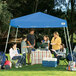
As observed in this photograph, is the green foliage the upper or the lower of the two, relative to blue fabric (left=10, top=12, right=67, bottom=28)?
upper

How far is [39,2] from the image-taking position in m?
23.2

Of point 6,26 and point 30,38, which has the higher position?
point 6,26

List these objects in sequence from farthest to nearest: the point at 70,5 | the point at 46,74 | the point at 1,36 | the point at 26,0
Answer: the point at 70,5, the point at 26,0, the point at 1,36, the point at 46,74

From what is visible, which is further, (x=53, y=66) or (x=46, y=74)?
(x=53, y=66)

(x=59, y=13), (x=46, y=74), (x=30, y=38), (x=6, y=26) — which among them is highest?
(x=59, y=13)

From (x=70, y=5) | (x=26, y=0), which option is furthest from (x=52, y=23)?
(x=70, y=5)

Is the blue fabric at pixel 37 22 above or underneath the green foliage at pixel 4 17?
underneath

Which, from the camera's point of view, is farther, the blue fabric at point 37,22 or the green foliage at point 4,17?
the green foliage at point 4,17

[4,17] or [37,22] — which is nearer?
[37,22]

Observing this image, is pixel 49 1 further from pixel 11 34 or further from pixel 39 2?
pixel 11 34

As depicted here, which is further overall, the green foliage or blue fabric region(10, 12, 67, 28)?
the green foliage

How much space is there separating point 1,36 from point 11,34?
100 centimetres

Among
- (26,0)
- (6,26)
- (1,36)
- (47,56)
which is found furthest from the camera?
(26,0)

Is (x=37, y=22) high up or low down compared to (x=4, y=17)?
down
